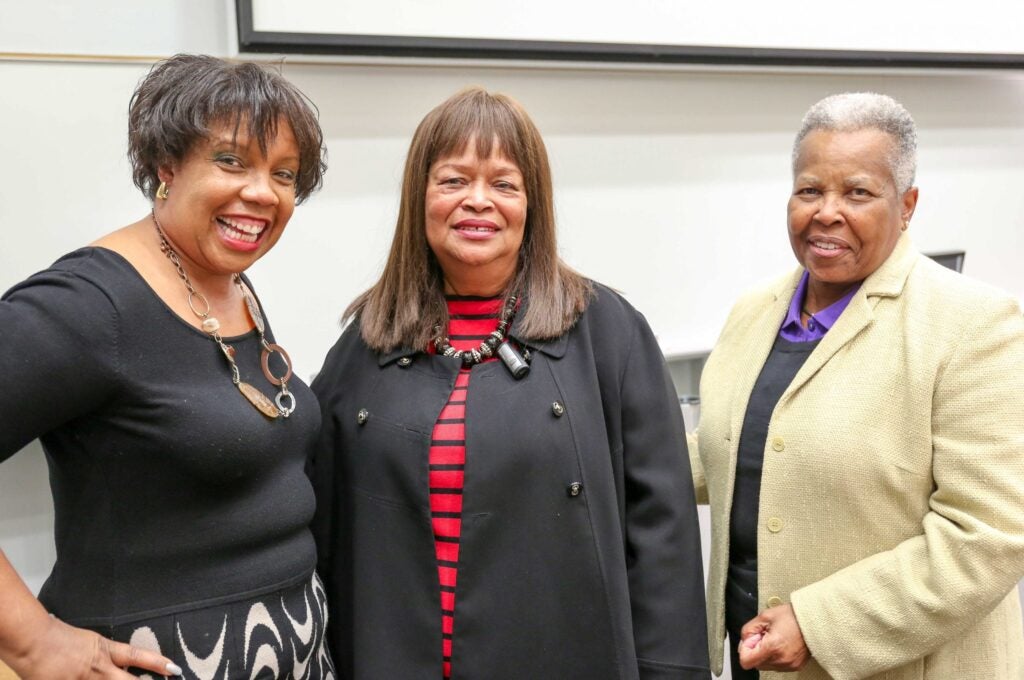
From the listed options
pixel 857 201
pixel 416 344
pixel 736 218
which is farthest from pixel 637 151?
pixel 416 344

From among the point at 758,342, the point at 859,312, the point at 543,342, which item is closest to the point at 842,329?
the point at 859,312

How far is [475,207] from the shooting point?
146 centimetres

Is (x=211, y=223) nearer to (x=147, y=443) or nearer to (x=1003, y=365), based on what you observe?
(x=147, y=443)

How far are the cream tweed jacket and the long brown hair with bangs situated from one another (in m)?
0.39

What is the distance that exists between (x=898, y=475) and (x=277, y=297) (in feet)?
4.25

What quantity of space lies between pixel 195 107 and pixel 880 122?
1.02 meters

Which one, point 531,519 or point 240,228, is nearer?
point 240,228

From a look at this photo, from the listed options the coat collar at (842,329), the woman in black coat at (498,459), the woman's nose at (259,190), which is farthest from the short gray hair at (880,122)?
the woman's nose at (259,190)

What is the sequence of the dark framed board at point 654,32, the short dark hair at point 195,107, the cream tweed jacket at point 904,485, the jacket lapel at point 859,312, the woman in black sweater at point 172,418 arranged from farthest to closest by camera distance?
1. the dark framed board at point 654,32
2. the jacket lapel at point 859,312
3. the cream tweed jacket at point 904,485
4. the short dark hair at point 195,107
5. the woman in black sweater at point 172,418

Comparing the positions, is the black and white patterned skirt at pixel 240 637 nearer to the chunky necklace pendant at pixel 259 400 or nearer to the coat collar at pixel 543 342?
the chunky necklace pendant at pixel 259 400

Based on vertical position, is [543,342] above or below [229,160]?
below

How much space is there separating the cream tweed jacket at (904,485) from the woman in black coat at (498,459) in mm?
175

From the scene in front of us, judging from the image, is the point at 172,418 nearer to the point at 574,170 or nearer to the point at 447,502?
the point at 447,502

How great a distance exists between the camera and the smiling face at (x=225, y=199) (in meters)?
1.24
